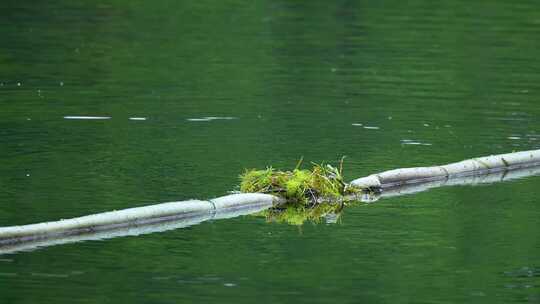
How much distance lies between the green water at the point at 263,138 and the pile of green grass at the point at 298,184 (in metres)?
0.41

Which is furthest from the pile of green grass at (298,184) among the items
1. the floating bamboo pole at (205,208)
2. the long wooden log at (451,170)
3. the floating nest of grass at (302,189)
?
the long wooden log at (451,170)

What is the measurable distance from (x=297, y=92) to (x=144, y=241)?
349 inches

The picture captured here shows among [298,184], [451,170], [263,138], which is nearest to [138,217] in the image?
[298,184]

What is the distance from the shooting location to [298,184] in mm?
13781

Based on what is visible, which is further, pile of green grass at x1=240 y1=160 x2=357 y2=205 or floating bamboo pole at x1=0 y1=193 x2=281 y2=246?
pile of green grass at x1=240 y1=160 x2=357 y2=205

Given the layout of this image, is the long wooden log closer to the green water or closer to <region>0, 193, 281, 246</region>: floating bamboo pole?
the green water

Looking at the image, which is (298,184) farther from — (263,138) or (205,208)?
(263,138)

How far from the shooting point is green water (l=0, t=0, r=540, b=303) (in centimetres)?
1132

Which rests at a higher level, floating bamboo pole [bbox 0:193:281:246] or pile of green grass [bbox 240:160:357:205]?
pile of green grass [bbox 240:160:357:205]

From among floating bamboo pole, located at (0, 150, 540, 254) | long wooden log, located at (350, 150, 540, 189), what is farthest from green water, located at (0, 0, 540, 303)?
long wooden log, located at (350, 150, 540, 189)

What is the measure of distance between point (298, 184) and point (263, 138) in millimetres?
3281

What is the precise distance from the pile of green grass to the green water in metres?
0.41

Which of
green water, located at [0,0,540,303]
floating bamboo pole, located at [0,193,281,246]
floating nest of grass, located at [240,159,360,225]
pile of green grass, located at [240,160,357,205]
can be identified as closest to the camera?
green water, located at [0,0,540,303]

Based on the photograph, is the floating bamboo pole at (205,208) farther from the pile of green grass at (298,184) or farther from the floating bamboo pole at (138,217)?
the pile of green grass at (298,184)
